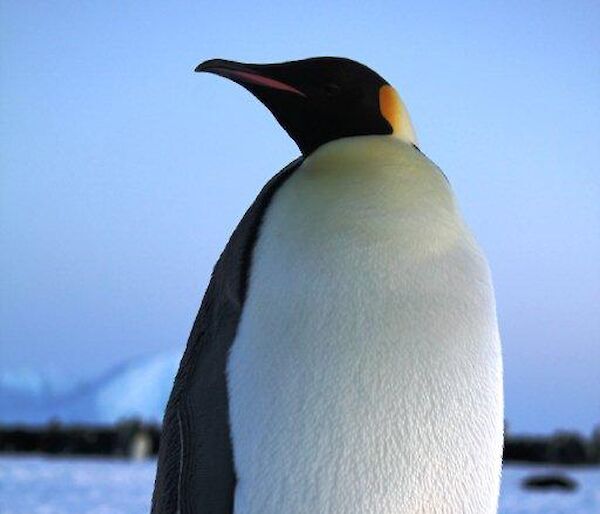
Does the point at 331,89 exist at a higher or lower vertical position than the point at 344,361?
higher

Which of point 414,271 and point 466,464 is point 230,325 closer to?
point 414,271

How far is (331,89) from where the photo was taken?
73.5 inches

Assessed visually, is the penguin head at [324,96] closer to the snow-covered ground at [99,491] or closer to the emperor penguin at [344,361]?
the emperor penguin at [344,361]

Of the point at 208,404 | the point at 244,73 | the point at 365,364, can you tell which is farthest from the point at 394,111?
the point at 208,404

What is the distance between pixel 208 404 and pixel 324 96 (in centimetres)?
57

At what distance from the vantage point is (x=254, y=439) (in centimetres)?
165

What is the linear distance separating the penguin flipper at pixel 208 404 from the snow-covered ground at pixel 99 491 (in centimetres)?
782

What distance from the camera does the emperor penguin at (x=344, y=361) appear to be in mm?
1637

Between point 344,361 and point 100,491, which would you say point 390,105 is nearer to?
point 344,361

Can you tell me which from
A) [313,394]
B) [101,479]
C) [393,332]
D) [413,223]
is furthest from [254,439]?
[101,479]

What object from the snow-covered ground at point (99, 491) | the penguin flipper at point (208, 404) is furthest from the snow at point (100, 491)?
the penguin flipper at point (208, 404)

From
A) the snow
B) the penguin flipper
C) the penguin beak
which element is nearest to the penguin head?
the penguin beak

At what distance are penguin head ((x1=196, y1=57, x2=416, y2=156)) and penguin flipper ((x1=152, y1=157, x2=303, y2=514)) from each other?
0.12 metres

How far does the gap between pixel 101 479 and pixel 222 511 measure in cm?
1283
